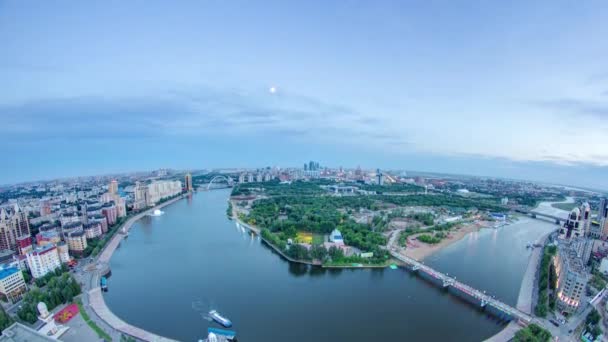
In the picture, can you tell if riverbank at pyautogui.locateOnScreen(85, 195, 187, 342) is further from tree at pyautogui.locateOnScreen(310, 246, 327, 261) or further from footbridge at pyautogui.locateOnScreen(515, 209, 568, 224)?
footbridge at pyautogui.locateOnScreen(515, 209, 568, 224)

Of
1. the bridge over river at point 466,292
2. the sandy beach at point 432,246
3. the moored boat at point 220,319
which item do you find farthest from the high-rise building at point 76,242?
the sandy beach at point 432,246

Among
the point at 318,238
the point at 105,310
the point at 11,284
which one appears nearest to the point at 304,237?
the point at 318,238

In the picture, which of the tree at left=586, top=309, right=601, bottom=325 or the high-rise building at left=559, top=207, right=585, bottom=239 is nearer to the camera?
the tree at left=586, top=309, right=601, bottom=325

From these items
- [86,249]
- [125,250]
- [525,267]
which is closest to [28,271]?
[86,249]

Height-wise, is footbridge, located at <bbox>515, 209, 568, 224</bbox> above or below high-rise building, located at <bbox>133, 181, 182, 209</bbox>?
below

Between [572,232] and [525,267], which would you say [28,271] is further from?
[572,232]

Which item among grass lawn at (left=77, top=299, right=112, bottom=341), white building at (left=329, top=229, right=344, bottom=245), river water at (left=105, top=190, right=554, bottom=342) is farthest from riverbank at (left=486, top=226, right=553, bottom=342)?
grass lawn at (left=77, top=299, right=112, bottom=341)
